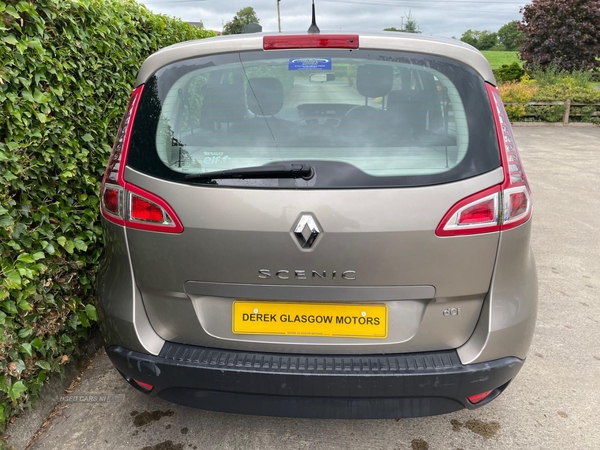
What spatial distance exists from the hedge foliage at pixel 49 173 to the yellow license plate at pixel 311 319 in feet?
3.49

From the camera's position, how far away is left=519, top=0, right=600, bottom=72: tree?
25.4 meters

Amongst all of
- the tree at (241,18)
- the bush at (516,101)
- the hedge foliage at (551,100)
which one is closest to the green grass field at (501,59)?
the hedge foliage at (551,100)

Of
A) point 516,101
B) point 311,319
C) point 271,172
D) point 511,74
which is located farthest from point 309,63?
point 511,74

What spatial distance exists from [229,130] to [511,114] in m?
16.8

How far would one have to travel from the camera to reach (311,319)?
191cm

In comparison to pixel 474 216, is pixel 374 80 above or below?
above

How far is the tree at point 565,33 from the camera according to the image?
1001 inches

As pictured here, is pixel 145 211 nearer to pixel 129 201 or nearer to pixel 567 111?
pixel 129 201

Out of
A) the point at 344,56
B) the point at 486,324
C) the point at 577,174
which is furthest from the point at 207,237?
the point at 577,174

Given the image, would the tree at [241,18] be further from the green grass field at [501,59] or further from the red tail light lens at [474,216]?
the red tail light lens at [474,216]

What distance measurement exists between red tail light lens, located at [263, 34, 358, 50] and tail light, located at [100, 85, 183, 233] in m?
0.59

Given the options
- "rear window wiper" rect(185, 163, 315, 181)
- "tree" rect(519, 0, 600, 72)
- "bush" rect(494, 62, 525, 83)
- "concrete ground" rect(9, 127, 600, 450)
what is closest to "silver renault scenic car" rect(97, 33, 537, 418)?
"rear window wiper" rect(185, 163, 315, 181)

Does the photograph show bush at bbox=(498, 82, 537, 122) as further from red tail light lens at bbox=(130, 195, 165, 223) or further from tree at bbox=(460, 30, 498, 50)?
tree at bbox=(460, 30, 498, 50)

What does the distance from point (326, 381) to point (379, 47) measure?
130cm
